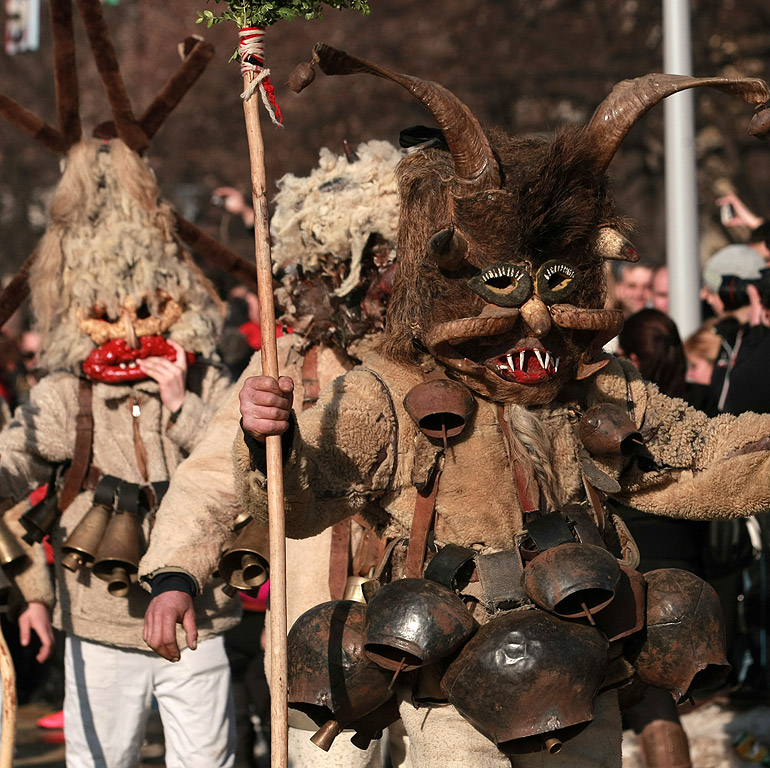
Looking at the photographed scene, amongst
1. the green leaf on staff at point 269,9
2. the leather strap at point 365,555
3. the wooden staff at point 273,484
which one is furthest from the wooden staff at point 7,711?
the green leaf on staff at point 269,9

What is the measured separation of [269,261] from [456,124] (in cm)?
61

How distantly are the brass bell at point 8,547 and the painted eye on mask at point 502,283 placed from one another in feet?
8.27

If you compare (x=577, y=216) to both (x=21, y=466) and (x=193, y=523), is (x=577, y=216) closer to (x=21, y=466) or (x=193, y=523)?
(x=193, y=523)

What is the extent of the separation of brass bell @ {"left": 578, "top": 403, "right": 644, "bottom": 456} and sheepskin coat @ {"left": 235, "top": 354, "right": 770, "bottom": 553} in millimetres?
111

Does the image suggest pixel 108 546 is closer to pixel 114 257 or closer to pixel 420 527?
pixel 114 257

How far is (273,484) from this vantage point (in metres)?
2.87

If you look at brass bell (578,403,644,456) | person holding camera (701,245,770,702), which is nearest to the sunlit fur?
brass bell (578,403,644,456)

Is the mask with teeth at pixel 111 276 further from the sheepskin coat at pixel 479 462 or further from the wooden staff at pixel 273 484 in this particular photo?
the wooden staff at pixel 273 484

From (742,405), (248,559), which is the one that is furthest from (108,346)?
(742,405)

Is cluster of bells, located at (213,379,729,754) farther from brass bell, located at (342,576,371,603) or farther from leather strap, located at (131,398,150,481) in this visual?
leather strap, located at (131,398,150,481)

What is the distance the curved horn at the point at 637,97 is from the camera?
317 centimetres

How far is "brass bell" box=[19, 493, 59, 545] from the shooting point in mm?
4699

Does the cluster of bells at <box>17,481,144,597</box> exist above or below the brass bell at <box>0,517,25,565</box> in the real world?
above

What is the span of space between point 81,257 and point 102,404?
590mm
